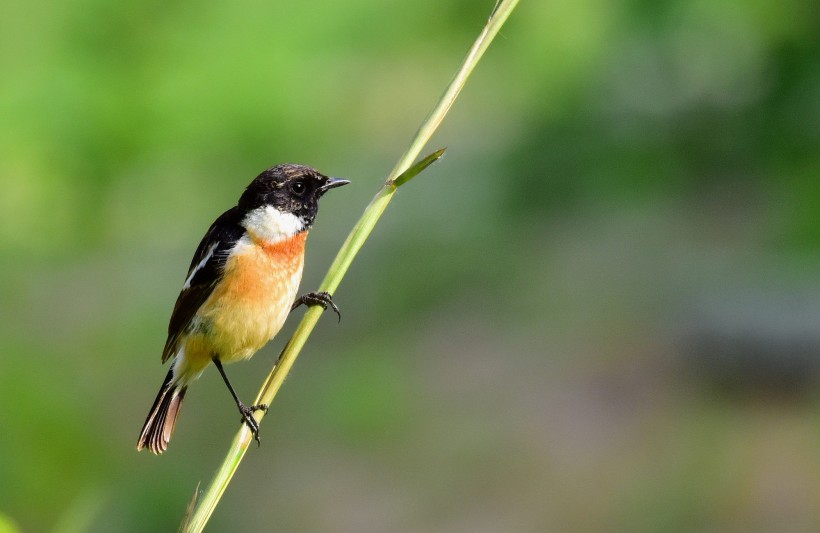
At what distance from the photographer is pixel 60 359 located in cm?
720

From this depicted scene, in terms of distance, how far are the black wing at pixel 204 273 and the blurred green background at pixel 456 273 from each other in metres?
1.67

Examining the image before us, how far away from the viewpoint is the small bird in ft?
9.73

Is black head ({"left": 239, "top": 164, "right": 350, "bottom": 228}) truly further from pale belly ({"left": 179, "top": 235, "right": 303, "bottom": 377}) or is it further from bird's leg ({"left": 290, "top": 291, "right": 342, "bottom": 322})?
bird's leg ({"left": 290, "top": 291, "right": 342, "bottom": 322})

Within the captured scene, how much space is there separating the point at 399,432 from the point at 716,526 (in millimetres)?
2050

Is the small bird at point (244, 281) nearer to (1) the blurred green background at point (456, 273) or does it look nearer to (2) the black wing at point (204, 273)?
(2) the black wing at point (204, 273)

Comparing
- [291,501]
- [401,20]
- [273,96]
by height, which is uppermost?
[401,20]

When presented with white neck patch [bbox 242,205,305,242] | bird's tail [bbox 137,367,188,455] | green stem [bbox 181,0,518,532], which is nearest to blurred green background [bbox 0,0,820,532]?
bird's tail [bbox 137,367,188,455]

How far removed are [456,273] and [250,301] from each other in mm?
5525

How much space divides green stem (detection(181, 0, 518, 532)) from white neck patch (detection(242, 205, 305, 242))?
0.97m

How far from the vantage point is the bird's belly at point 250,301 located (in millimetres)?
2951

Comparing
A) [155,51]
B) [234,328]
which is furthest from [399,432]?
[234,328]

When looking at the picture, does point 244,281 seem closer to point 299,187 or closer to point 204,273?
point 204,273

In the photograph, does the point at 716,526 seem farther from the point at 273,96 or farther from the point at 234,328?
the point at 234,328

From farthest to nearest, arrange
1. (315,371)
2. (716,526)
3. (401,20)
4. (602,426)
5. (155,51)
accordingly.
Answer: (315,371)
(602,426)
(401,20)
(716,526)
(155,51)
